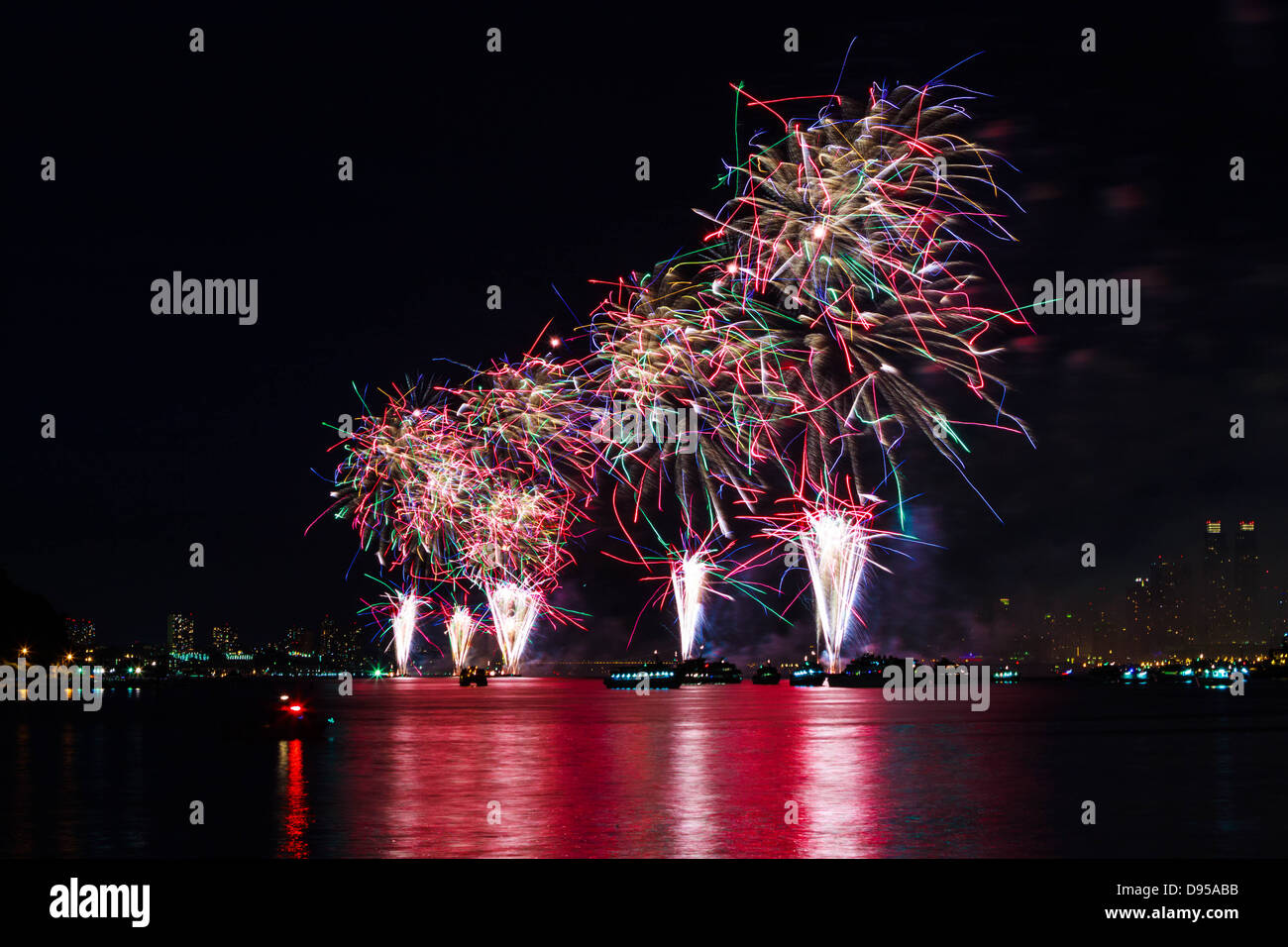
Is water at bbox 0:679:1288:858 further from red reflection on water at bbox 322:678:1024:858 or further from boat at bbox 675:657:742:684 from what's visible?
boat at bbox 675:657:742:684

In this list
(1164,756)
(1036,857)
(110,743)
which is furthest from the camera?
(110,743)

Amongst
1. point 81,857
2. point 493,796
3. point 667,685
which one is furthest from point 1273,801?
point 667,685

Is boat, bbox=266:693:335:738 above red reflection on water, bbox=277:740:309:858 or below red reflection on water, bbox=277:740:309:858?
below

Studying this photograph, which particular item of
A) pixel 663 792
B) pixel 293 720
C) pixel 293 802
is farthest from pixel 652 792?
pixel 293 720

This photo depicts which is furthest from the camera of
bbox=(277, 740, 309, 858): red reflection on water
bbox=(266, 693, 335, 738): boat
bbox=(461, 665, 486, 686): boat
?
bbox=(461, 665, 486, 686): boat

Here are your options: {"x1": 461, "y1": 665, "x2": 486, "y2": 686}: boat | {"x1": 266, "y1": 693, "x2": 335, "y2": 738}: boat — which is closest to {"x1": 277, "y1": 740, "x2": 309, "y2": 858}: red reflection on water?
{"x1": 266, "y1": 693, "x2": 335, "y2": 738}: boat

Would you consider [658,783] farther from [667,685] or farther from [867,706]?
[667,685]
